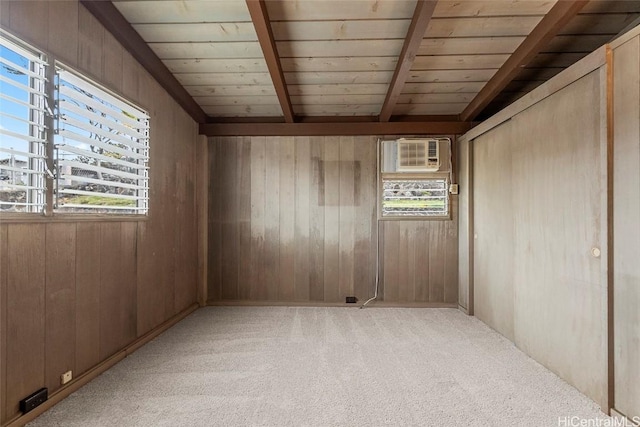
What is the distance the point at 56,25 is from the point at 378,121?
275 cm

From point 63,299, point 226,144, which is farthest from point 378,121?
point 63,299

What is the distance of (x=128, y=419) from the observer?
157 centimetres

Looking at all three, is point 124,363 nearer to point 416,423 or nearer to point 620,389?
point 416,423

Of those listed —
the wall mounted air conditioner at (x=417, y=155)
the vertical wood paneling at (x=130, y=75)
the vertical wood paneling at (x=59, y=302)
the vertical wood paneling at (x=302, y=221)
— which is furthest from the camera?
the vertical wood paneling at (x=302, y=221)

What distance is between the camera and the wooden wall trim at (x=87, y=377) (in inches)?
60.3

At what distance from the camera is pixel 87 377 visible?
6.23ft

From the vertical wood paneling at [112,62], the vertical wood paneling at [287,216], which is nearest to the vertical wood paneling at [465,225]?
the vertical wood paneling at [287,216]

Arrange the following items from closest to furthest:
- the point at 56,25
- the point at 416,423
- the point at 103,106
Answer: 1. the point at 416,423
2. the point at 56,25
3. the point at 103,106

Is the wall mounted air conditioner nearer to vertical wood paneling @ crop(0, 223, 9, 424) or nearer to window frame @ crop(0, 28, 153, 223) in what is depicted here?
window frame @ crop(0, 28, 153, 223)

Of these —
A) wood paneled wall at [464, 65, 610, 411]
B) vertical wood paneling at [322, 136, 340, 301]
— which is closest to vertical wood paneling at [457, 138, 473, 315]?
wood paneled wall at [464, 65, 610, 411]

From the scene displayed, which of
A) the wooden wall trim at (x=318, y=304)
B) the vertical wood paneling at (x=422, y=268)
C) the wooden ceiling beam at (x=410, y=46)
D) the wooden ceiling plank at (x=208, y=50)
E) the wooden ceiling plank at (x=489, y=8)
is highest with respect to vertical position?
the wooden ceiling plank at (x=489, y=8)

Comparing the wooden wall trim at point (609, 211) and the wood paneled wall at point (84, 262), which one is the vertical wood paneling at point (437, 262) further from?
the wood paneled wall at point (84, 262)

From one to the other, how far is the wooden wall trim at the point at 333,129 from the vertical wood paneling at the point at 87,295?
1.87 meters

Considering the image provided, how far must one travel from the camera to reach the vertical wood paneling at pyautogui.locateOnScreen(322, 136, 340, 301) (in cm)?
354
